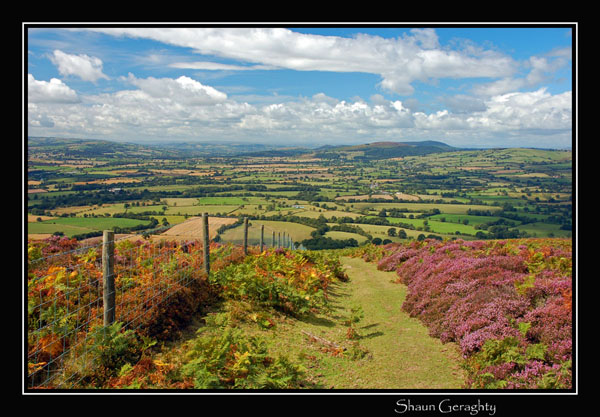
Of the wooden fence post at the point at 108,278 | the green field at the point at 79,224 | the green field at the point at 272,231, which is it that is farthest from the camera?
the green field at the point at 79,224

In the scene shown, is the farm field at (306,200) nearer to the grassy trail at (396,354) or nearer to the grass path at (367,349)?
the grassy trail at (396,354)

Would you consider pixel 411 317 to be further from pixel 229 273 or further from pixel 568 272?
pixel 229 273

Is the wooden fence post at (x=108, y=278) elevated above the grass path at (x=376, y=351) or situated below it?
above

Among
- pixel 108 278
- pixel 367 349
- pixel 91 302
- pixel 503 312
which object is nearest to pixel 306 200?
pixel 503 312

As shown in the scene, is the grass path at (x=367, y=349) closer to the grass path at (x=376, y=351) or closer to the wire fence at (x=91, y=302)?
the grass path at (x=376, y=351)

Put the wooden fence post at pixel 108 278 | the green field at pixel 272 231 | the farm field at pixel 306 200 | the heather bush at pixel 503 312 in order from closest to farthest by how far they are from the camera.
Result: the heather bush at pixel 503 312, the wooden fence post at pixel 108 278, the green field at pixel 272 231, the farm field at pixel 306 200

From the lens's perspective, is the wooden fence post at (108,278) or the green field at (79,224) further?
the green field at (79,224)

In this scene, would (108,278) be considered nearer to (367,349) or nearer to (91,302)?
(91,302)

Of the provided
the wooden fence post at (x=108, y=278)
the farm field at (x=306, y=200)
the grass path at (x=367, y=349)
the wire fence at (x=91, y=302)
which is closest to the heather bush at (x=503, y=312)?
the grass path at (x=367, y=349)
